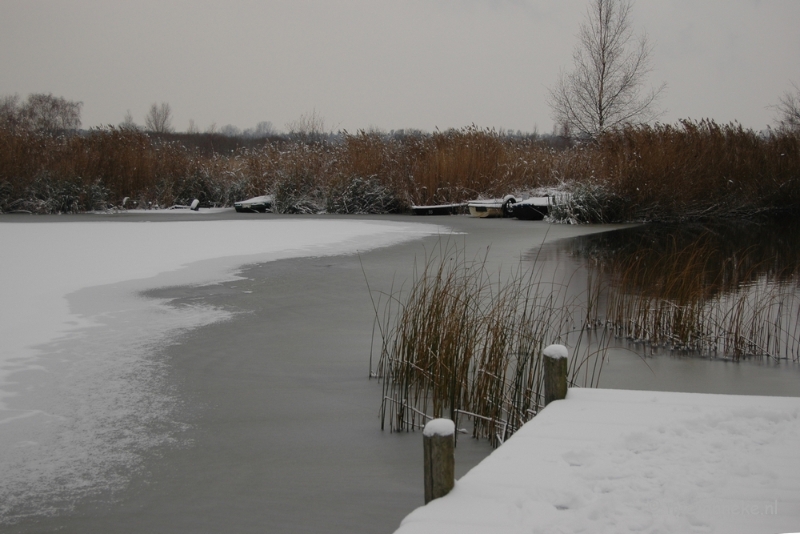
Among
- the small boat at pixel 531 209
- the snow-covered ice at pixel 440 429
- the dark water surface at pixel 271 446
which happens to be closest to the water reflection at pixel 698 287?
the dark water surface at pixel 271 446

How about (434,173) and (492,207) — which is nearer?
(492,207)

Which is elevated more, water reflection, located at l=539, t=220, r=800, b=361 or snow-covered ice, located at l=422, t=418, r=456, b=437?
snow-covered ice, located at l=422, t=418, r=456, b=437

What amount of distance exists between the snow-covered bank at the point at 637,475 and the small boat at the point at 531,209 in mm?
13134

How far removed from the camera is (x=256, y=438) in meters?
3.29

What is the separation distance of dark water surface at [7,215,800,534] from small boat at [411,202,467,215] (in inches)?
413

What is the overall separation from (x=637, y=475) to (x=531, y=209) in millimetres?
14065

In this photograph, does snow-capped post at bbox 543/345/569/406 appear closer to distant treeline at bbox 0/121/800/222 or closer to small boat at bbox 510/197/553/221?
distant treeline at bbox 0/121/800/222

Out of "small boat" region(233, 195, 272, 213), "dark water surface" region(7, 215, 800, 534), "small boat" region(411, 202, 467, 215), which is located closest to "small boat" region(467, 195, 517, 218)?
"small boat" region(411, 202, 467, 215)

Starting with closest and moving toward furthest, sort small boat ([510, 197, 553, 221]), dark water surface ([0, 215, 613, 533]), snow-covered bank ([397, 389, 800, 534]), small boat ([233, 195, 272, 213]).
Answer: snow-covered bank ([397, 389, 800, 534]), dark water surface ([0, 215, 613, 533]), small boat ([510, 197, 553, 221]), small boat ([233, 195, 272, 213])

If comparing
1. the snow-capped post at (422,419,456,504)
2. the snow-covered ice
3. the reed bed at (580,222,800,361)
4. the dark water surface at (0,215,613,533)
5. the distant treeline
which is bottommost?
the dark water surface at (0,215,613,533)

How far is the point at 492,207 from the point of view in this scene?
53.4 ft

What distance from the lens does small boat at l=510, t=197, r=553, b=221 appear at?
1579 centimetres

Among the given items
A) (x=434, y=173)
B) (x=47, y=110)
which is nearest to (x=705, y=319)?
(x=434, y=173)

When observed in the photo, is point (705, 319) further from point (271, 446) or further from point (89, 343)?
point (89, 343)
